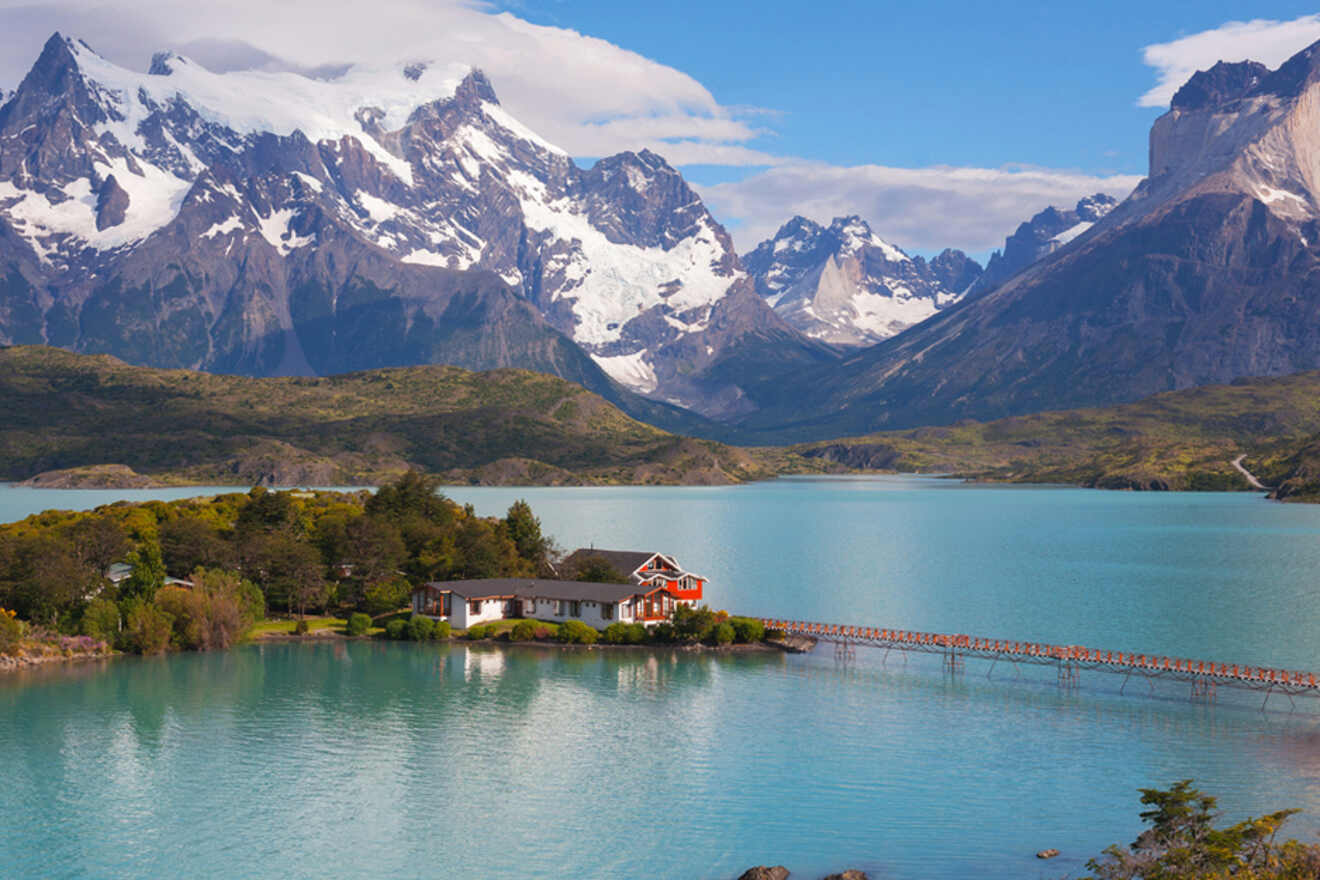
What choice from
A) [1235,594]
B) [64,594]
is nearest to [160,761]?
[64,594]

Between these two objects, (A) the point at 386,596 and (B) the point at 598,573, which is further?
(B) the point at 598,573

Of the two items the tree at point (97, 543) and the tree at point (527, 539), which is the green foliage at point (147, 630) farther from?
the tree at point (527, 539)

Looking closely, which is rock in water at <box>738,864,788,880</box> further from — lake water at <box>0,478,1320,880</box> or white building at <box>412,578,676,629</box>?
white building at <box>412,578,676,629</box>

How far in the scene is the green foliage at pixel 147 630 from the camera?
9794 centimetres

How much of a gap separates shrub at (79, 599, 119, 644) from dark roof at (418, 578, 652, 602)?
2607 cm

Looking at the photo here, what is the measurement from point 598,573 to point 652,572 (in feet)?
16.5

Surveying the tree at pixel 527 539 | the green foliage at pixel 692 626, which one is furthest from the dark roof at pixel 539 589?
the tree at pixel 527 539

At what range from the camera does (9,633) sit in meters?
94.1

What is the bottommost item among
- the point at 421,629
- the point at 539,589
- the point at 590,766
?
the point at 590,766

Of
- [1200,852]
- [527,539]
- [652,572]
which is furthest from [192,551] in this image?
[1200,852]

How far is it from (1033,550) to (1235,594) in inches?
2155

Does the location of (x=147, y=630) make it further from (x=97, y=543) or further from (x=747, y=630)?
(x=747, y=630)

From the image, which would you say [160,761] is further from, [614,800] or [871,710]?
[871,710]

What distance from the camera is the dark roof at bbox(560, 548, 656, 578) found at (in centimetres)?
11475
